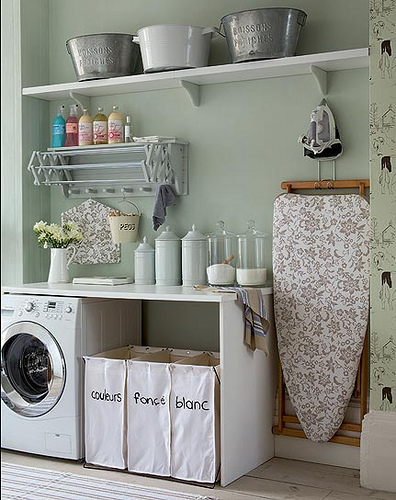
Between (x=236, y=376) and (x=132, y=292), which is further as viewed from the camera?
(x=132, y=292)

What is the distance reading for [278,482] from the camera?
3.20 metres

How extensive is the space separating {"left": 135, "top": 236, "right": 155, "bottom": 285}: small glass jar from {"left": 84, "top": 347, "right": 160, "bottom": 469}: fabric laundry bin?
0.65 m

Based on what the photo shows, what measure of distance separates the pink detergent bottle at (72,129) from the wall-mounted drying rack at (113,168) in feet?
0.19

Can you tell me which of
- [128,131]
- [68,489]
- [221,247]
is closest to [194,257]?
[221,247]

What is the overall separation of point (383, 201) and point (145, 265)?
1.46 meters

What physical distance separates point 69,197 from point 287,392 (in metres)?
1.84

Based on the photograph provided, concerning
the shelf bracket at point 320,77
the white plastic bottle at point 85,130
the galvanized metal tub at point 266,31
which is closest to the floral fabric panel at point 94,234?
the white plastic bottle at point 85,130

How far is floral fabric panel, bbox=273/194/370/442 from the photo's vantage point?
3.35 meters

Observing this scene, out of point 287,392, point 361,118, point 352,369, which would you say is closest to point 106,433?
point 287,392

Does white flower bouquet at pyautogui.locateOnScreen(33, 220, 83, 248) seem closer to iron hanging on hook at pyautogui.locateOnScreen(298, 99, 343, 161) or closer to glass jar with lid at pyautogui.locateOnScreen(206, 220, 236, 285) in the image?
glass jar with lid at pyautogui.locateOnScreen(206, 220, 236, 285)

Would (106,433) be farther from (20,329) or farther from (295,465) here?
(295,465)

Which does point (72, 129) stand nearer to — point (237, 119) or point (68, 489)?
point (237, 119)

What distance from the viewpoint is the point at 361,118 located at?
3.41 meters

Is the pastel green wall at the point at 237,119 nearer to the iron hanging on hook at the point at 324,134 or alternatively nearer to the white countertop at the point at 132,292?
the iron hanging on hook at the point at 324,134
